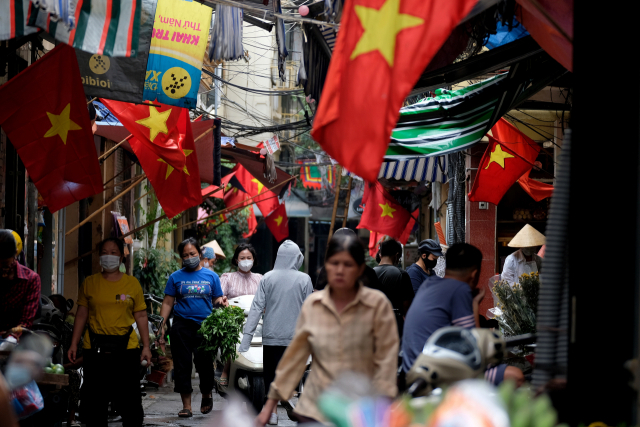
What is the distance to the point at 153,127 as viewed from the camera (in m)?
8.27

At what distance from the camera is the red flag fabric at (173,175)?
859 centimetres

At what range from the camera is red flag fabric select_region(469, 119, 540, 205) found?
33.1ft

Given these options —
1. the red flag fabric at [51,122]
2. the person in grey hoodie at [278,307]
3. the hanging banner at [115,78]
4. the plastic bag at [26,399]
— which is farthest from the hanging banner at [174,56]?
the plastic bag at [26,399]

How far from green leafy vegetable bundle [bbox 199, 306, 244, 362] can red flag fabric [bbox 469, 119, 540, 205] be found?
13.4 feet

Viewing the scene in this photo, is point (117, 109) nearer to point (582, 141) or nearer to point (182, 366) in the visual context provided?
point (182, 366)

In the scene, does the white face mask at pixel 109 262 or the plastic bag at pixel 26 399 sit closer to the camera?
the plastic bag at pixel 26 399

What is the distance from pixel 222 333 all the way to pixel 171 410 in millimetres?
1477

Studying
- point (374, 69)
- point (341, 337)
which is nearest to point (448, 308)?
point (341, 337)

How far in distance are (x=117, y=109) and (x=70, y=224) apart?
4.39m

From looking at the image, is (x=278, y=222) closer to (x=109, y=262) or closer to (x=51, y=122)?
(x=109, y=262)

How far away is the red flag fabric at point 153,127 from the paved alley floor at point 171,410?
279 centimetres

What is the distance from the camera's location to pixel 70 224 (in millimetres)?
11922

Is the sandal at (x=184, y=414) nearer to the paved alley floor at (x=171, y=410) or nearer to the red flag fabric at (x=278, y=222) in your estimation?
the paved alley floor at (x=171, y=410)

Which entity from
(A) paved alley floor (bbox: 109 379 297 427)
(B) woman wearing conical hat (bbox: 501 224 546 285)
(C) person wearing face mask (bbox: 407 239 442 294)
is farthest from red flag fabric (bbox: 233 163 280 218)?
(C) person wearing face mask (bbox: 407 239 442 294)
